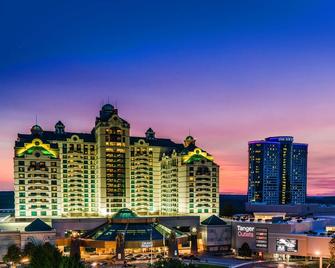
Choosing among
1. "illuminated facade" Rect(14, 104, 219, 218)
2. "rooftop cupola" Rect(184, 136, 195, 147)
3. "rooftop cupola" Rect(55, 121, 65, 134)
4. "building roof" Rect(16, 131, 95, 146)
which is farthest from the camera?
"rooftop cupola" Rect(184, 136, 195, 147)

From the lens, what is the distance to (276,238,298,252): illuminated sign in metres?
81.7

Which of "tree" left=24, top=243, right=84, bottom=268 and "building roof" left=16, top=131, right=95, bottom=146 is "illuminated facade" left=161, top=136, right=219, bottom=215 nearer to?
"building roof" left=16, top=131, right=95, bottom=146

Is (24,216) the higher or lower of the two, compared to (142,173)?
lower

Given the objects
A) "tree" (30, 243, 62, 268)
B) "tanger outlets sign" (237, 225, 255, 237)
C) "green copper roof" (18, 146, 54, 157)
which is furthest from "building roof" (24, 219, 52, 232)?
"tanger outlets sign" (237, 225, 255, 237)

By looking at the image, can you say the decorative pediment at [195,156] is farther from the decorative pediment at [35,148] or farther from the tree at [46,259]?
the tree at [46,259]

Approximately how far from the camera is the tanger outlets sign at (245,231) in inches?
3531

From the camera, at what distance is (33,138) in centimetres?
11938

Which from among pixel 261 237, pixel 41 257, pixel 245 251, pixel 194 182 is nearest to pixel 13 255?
pixel 41 257

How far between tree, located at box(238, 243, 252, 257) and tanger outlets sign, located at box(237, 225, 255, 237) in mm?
2516

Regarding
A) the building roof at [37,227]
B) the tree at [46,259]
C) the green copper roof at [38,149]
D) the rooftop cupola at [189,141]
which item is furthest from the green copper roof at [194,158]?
the tree at [46,259]

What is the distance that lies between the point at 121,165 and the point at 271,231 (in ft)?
184

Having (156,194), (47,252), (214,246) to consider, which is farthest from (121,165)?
(47,252)

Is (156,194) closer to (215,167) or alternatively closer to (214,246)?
(215,167)

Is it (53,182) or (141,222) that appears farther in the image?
(53,182)
